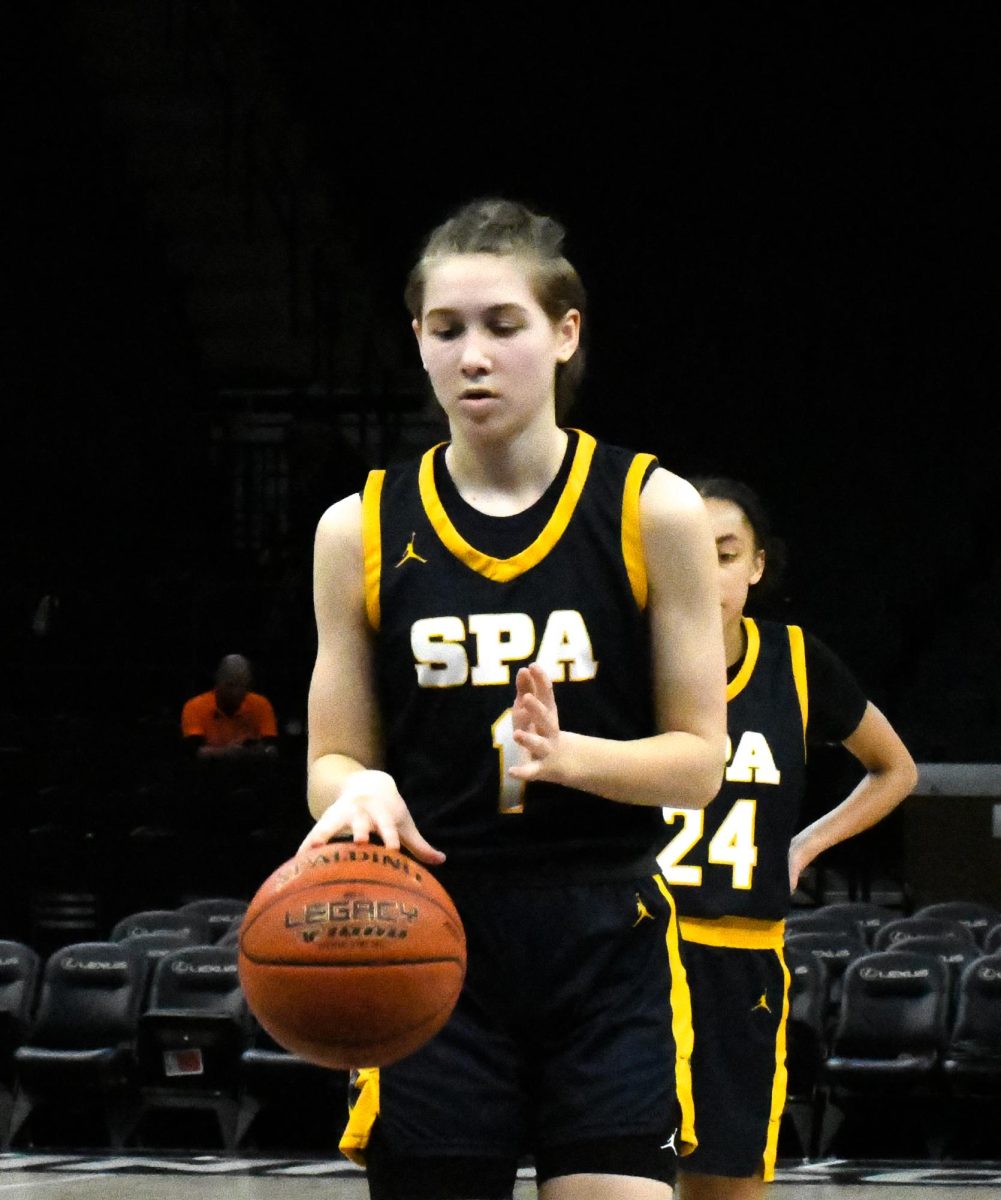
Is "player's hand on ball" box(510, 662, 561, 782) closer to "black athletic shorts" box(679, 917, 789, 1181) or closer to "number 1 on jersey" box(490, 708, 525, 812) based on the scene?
"number 1 on jersey" box(490, 708, 525, 812)

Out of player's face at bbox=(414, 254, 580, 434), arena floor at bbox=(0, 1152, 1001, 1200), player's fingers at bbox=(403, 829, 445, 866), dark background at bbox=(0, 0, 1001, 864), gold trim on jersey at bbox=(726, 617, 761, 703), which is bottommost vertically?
arena floor at bbox=(0, 1152, 1001, 1200)

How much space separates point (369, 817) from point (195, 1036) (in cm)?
572

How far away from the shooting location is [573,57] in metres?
15.7

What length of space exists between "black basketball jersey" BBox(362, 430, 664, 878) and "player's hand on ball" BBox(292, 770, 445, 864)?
4.9 inches

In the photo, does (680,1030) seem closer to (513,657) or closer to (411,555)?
(513,657)

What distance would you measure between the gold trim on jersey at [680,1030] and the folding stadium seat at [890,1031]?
5.20 m

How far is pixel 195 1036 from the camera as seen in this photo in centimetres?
799

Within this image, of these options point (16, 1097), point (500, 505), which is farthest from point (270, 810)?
point (500, 505)

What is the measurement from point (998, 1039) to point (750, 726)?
12.7 feet

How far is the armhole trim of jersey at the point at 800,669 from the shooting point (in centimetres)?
447

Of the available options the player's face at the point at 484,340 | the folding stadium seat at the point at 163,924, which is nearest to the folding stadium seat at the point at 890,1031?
the folding stadium seat at the point at 163,924

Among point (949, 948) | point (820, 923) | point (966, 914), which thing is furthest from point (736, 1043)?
point (966, 914)

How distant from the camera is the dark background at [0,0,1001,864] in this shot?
14555 millimetres

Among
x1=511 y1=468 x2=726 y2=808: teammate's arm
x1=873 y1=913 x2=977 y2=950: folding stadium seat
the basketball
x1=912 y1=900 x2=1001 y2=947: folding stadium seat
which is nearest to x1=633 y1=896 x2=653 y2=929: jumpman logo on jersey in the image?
x1=511 y1=468 x2=726 y2=808: teammate's arm
